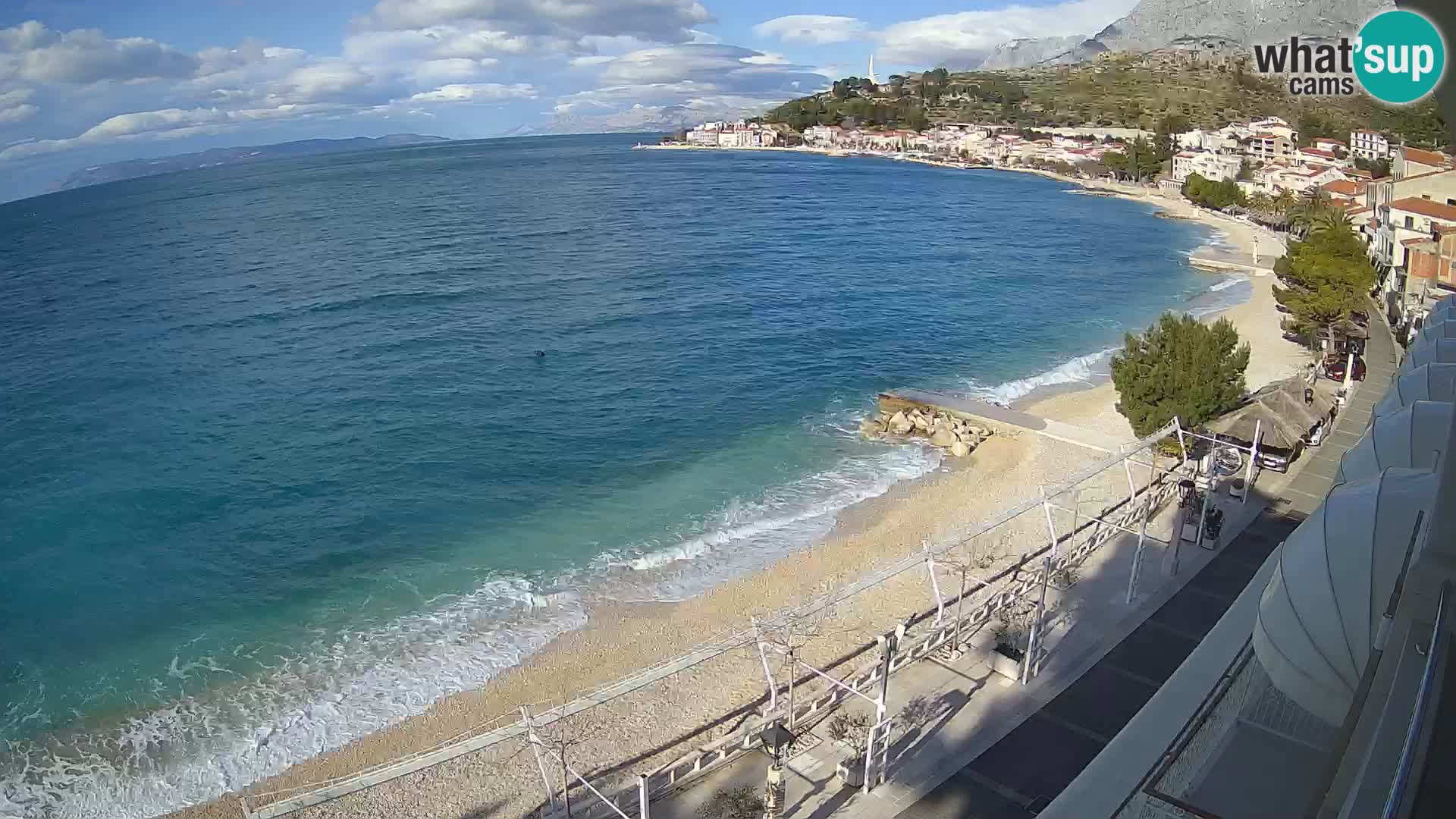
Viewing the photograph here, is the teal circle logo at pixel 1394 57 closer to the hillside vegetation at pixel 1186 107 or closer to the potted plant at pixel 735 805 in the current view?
the potted plant at pixel 735 805

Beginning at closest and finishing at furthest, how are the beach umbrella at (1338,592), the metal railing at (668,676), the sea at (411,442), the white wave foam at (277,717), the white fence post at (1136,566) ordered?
the beach umbrella at (1338,592), the metal railing at (668,676), the white wave foam at (277,717), the white fence post at (1136,566), the sea at (411,442)

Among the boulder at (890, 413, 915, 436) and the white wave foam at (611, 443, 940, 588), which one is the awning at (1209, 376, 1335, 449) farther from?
the boulder at (890, 413, 915, 436)

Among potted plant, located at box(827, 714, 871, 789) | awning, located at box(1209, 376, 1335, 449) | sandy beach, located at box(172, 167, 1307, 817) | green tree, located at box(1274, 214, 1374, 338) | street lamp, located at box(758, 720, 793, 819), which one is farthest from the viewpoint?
green tree, located at box(1274, 214, 1374, 338)

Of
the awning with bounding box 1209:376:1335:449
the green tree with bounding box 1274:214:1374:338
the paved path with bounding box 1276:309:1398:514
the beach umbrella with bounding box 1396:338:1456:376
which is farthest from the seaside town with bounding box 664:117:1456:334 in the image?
the beach umbrella with bounding box 1396:338:1456:376

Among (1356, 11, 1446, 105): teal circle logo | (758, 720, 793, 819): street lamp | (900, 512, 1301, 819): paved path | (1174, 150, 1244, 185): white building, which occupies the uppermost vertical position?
(1356, 11, 1446, 105): teal circle logo

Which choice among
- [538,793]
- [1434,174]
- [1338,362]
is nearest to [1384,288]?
[1434,174]

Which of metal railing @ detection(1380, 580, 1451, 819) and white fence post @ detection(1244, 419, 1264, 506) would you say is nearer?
metal railing @ detection(1380, 580, 1451, 819)

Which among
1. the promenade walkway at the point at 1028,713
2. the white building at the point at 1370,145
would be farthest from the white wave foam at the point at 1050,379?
the white building at the point at 1370,145
